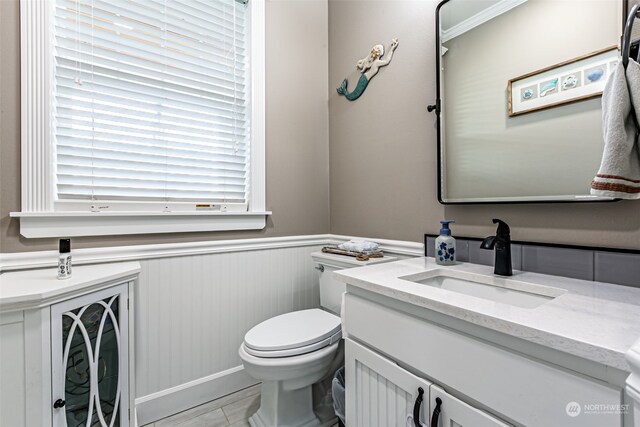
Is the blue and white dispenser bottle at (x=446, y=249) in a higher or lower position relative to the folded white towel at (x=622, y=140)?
lower

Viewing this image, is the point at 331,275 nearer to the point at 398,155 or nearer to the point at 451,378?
the point at 398,155

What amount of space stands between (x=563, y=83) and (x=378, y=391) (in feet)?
3.92

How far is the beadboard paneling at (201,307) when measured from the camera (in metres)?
1.37

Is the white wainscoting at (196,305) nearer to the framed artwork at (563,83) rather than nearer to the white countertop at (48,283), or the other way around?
the white countertop at (48,283)

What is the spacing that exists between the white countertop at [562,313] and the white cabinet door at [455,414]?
0.67 feet

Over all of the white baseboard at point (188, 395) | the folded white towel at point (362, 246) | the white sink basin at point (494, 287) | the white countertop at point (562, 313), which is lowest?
the white baseboard at point (188, 395)

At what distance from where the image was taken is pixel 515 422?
0.57m

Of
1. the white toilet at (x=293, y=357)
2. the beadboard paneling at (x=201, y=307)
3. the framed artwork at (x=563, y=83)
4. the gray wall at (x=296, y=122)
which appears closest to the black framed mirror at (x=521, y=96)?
the framed artwork at (x=563, y=83)

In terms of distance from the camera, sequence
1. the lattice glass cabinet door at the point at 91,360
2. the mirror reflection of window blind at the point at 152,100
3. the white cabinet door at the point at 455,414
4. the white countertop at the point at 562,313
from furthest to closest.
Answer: the mirror reflection of window blind at the point at 152,100 < the lattice glass cabinet door at the point at 91,360 < the white cabinet door at the point at 455,414 < the white countertop at the point at 562,313

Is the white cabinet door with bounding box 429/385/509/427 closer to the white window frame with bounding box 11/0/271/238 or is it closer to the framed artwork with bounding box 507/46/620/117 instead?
the framed artwork with bounding box 507/46/620/117

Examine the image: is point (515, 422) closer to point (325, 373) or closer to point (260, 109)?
point (325, 373)

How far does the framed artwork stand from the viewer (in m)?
0.87

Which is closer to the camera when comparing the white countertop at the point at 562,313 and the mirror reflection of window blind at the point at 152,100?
the white countertop at the point at 562,313

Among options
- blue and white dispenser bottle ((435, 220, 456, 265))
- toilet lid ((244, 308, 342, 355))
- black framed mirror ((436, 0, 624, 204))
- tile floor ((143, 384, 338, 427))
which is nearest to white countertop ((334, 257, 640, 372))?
blue and white dispenser bottle ((435, 220, 456, 265))
